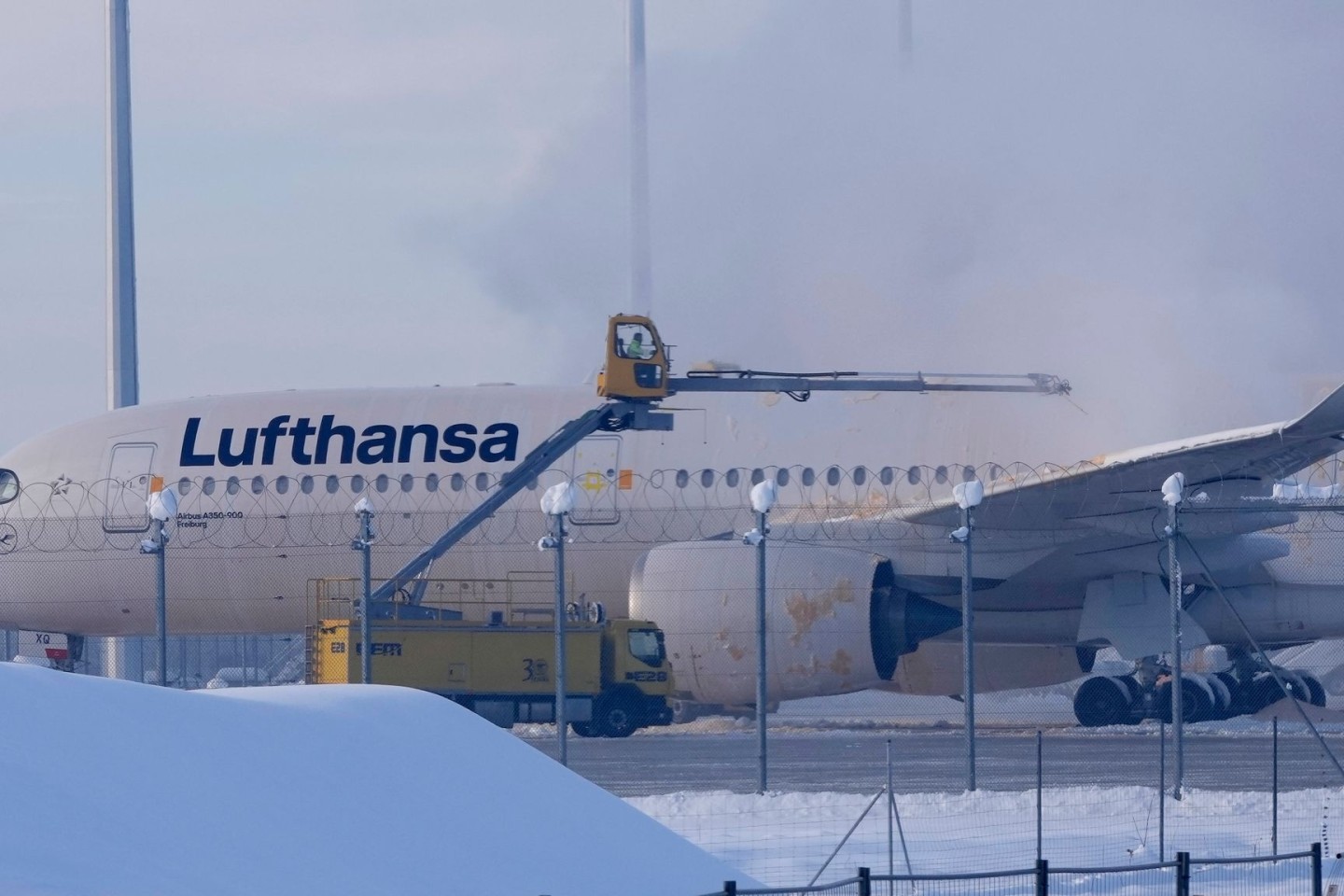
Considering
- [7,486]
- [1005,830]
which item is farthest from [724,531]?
[1005,830]

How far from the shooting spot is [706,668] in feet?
66.7

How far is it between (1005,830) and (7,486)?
17.4 metres

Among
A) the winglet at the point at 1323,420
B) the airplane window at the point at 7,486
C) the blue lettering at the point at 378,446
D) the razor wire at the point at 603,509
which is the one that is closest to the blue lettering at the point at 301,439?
the razor wire at the point at 603,509

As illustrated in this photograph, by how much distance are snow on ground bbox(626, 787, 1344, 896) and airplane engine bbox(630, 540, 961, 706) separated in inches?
249

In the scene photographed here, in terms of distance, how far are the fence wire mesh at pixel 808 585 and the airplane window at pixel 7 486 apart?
180 mm

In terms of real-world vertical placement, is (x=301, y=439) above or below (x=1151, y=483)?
above

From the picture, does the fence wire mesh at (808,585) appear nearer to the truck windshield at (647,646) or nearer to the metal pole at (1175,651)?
the truck windshield at (647,646)

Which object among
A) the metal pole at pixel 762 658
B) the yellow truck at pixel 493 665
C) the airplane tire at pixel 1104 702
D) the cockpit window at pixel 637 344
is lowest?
the airplane tire at pixel 1104 702

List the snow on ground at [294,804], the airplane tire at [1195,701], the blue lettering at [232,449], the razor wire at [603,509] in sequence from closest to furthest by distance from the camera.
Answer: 1. the snow on ground at [294,804]
2. the airplane tire at [1195,701]
3. the razor wire at [603,509]
4. the blue lettering at [232,449]

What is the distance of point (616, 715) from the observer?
20.4 meters

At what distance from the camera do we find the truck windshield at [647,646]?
20594 millimetres

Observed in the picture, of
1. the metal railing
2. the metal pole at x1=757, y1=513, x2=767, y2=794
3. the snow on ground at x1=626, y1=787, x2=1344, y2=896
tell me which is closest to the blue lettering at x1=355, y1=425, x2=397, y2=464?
the metal pole at x1=757, y1=513, x2=767, y2=794

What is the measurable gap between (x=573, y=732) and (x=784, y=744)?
3167 mm

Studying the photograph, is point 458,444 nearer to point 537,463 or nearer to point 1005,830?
point 537,463
